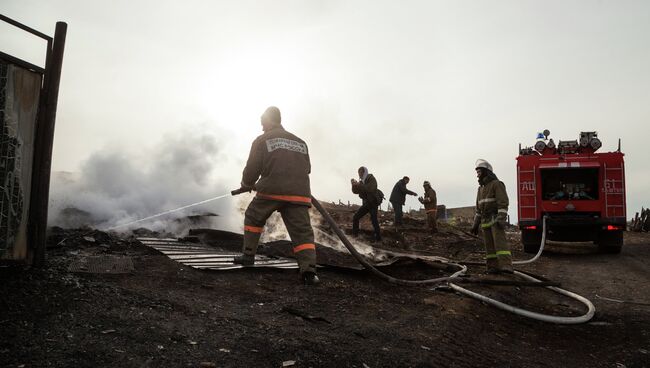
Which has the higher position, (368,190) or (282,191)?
(368,190)

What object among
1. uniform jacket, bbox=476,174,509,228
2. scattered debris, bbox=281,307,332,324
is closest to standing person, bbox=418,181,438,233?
uniform jacket, bbox=476,174,509,228

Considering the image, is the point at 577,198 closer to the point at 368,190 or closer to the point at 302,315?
the point at 368,190

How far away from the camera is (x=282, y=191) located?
477 centimetres

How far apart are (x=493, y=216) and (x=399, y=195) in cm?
772

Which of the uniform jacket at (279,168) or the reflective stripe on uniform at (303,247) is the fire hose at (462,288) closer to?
the uniform jacket at (279,168)

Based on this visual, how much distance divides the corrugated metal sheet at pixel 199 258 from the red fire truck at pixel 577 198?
710cm

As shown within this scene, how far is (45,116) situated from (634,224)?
25.2m

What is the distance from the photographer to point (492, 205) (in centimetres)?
713

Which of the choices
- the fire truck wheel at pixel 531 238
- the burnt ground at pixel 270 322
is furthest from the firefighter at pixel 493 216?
the fire truck wheel at pixel 531 238

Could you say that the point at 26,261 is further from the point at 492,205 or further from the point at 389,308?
the point at 492,205

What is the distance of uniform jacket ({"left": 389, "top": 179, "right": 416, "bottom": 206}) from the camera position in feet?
48.3

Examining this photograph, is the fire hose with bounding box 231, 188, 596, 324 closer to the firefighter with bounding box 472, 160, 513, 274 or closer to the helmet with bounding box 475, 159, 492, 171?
the firefighter with bounding box 472, 160, 513, 274

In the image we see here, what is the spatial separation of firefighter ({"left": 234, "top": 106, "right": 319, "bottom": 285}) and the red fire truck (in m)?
7.61

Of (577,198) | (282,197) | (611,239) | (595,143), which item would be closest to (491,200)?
(282,197)
